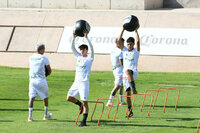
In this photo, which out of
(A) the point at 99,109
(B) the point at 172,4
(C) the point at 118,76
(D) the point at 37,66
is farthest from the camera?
(B) the point at 172,4

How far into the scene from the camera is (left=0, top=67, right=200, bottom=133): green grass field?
1288 centimetres

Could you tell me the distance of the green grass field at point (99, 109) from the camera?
507 inches

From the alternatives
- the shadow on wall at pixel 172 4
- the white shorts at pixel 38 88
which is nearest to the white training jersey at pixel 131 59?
the white shorts at pixel 38 88

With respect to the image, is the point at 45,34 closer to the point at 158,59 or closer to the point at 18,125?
the point at 158,59

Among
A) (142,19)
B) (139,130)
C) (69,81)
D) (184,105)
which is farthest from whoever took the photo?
(142,19)

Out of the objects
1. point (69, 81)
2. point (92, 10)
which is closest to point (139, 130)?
point (69, 81)

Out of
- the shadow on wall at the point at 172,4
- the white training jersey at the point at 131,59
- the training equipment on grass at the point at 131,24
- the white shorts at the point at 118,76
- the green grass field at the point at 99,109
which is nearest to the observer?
the green grass field at the point at 99,109

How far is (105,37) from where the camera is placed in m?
30.7

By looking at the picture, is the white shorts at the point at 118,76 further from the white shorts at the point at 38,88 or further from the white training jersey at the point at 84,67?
the white training jersey at the point at 84,67

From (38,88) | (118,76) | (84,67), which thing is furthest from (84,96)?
(118,76)

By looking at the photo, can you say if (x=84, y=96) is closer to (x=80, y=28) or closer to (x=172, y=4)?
(x=80, y=28)

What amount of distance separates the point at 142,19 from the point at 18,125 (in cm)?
2004

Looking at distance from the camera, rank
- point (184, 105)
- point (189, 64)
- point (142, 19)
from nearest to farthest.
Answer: point (184, 105) < point (189, 64) < point (142, 19)

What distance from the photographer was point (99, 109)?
1641 cm
